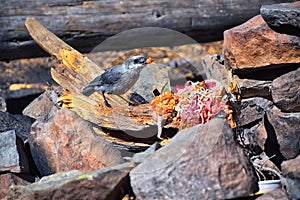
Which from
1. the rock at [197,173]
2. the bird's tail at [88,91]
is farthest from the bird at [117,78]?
the rock at [197,173]

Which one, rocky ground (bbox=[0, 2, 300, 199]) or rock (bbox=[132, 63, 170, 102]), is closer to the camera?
rocky ground (bbox=[0, 2, 300, 199])

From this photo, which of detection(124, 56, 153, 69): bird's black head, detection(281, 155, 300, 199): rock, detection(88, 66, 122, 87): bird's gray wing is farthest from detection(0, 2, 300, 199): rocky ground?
detection(124, 56, 153, 69): bird's black head

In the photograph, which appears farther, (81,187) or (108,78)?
(108,78)

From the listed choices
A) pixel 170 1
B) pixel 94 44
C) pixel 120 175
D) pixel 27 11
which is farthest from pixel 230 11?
pixel 120 175

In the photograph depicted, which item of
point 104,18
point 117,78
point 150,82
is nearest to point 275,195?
point 117,78

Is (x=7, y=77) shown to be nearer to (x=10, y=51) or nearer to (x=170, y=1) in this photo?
(x=10, y=51)

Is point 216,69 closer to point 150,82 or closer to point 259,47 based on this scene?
point 150,82

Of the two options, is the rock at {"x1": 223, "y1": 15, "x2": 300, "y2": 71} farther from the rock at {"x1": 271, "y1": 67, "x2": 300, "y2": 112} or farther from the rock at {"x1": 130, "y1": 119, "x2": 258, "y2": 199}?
the rock at {"x1": 130, "y1": 119, "x2": 258, "y2": 199}
